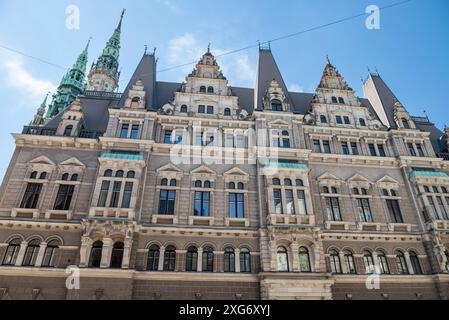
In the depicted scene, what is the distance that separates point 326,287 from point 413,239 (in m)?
9.37

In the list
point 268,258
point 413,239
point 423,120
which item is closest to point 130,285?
point 268,258

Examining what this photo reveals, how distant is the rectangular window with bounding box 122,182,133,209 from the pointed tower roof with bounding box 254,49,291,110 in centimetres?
1374

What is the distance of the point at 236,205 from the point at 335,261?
867 centimetres

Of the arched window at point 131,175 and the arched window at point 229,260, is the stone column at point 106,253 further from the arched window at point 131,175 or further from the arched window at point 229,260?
the arched window at point 229,260

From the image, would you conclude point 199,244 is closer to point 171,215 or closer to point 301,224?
point 171,215

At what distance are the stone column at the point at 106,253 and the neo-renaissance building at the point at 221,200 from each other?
127 millimetres

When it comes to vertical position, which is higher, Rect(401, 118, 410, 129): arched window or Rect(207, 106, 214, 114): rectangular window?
Rect(207, 106, 214, 114): rectangular window

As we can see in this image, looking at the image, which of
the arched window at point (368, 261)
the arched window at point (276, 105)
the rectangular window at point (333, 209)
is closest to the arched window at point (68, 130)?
the arched window at point (276, 105)

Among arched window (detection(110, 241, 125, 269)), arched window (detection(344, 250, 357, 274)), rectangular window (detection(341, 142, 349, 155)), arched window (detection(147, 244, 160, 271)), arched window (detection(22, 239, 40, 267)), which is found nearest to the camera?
arched window (detection(22, 239, 40, 267))

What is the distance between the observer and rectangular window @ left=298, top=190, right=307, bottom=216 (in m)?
23.7

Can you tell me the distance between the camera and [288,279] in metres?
20.5

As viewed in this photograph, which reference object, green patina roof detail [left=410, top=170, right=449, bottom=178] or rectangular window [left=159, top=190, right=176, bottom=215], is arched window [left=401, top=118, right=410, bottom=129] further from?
rectangular window [left=159, top=190, right=176, bottom=215]

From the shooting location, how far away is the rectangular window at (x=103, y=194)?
2244cm

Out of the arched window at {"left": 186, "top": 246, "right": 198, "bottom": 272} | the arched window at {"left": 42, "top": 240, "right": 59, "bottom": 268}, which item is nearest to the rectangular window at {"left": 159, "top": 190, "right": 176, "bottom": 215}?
the arched window at {"left": 186, "top": 246, "right": 198, "bottom": 272}
